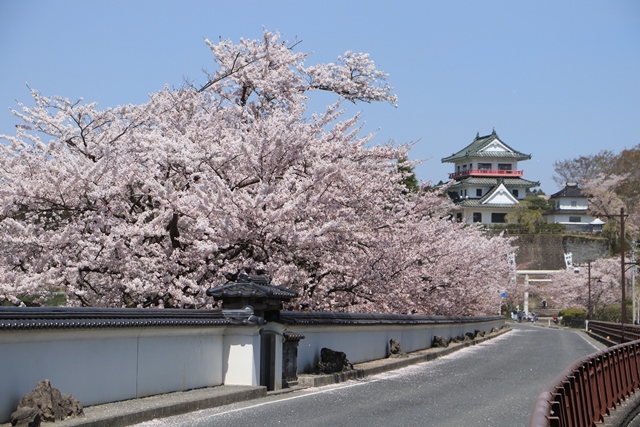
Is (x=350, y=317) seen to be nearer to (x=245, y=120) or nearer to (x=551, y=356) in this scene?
(x=245, y=120)

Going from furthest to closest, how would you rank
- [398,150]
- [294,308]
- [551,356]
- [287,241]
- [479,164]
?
[479,164] < [551,356] < [294,308] < [398,150] < [287,241]

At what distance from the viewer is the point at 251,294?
1485cm

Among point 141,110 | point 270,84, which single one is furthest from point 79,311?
point 270,84

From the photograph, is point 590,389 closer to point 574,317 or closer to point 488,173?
point 574,317

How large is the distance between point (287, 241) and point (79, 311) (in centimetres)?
727

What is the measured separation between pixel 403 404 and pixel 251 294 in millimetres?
3140

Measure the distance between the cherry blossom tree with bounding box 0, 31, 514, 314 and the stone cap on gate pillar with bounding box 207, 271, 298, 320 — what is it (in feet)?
7.65

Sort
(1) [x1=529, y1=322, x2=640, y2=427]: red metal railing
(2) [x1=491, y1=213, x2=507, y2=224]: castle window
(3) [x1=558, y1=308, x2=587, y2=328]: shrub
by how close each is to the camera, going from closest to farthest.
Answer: (1) [x1=529, y1=322, x2=640, y2=427]: red metal railing < (3) [x1=558, y1=308, x2=587, y2=328]: shrub < (2) [x1=491, y1=213, x2=507, y2=224]: castle window

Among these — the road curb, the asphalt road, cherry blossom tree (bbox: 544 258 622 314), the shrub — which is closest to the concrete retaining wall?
the road curb

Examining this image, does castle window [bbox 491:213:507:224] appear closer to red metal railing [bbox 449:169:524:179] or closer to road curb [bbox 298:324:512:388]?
red metal railing [bbox 449:169:524:179]

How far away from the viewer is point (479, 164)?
134 meters

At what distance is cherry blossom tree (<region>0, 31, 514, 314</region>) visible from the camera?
57.8 feet

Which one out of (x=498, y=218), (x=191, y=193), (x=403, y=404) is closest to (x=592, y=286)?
(x=498, y=218)

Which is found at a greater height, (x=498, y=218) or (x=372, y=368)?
(x=498, y=218)
